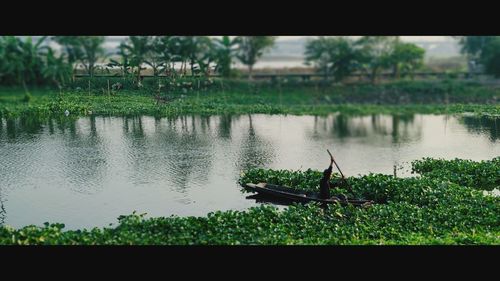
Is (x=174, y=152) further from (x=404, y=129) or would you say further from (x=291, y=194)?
(x=404, y=129)

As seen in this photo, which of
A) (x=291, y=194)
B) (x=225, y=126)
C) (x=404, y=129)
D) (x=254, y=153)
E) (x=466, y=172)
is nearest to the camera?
(x=291, y=194)

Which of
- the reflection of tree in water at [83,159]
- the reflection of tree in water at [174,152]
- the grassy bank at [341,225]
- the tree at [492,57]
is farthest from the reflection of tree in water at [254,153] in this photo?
the tree at [492,57]

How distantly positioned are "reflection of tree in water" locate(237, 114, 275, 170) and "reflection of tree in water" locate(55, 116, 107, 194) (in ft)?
5.72

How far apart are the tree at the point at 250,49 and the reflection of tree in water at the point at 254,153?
31.0ft

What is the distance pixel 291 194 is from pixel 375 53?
13192mm

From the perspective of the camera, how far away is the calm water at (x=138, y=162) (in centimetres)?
672

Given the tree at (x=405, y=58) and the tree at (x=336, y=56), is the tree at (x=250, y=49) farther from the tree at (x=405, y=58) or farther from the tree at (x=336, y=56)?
the tree at (x=405, y=58)

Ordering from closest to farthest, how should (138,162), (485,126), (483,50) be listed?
(138,162) → (485,126) → (483,50)

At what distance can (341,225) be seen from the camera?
597 cm

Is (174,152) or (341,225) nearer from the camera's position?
(341,225)

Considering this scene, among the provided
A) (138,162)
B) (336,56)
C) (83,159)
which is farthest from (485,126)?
(336,56)
